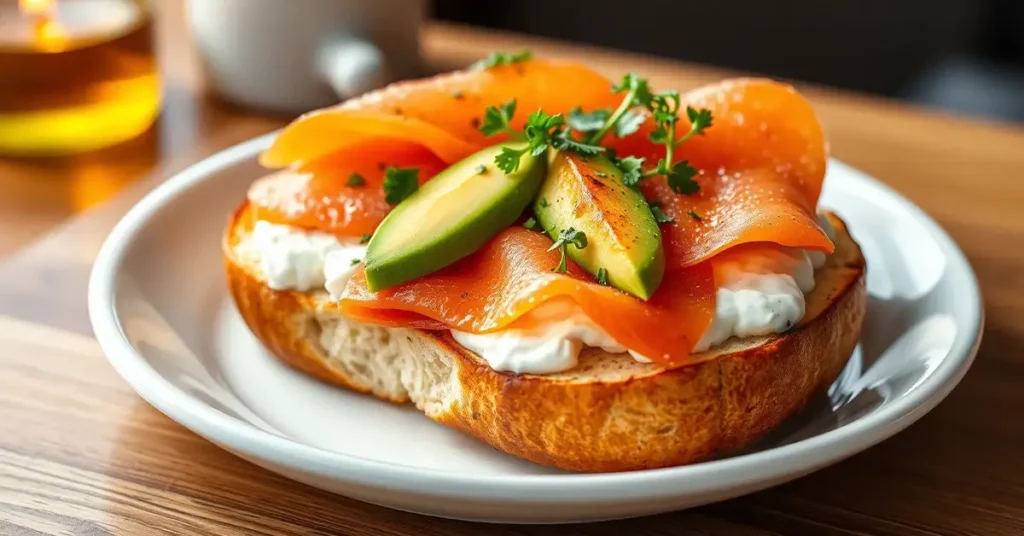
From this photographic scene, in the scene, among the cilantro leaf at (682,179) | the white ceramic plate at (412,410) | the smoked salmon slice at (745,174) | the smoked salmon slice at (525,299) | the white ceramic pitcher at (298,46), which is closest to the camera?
the white ceramic plate at (412,410)

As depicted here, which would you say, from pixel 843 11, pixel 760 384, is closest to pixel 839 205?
pixel 760 384

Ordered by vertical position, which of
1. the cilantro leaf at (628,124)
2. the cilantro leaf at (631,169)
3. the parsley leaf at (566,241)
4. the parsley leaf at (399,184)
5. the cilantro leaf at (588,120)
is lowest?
the parsley leaf at (399,184)

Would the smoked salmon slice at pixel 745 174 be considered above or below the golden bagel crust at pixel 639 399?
above

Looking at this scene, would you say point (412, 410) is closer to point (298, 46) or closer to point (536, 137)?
point (536, 137)

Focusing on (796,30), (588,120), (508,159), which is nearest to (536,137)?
(508,159)

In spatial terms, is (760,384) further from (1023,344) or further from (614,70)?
(614,70)

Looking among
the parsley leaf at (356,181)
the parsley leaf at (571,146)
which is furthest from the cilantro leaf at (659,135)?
the parsley leaf at (356,181)

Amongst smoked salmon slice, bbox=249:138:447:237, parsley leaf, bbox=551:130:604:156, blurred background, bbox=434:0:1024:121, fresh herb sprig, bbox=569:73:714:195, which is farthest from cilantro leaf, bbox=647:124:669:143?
blurred background, bbox=434:0:1024:121

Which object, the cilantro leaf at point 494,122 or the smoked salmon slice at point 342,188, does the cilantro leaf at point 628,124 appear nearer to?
the cilantro leaf at point 494,122

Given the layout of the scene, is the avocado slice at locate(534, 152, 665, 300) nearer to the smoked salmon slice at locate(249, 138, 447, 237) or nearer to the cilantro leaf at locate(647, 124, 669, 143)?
the cilantro leaf at locate(647, 124, 669, 143)
